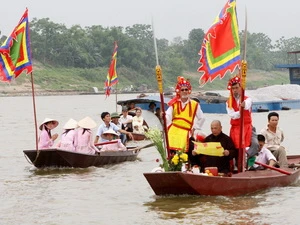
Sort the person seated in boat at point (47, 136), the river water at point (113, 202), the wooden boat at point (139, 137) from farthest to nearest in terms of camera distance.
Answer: the wooden boat at point (139, 137) < the person seated in boat at point (47, 136) < the river water at point (113, 202)

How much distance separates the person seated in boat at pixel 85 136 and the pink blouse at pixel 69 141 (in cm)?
9

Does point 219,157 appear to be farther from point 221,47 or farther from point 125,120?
point 125,120

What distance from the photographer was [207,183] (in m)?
10.9

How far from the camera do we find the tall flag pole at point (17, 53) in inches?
559

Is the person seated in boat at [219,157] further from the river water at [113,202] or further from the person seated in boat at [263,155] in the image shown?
the person seated in boat at [263,155]

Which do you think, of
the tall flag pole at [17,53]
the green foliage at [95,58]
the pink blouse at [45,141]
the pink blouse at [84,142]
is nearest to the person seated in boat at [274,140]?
the pink blouse at [84,142]

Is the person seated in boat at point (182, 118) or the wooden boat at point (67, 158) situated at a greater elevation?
the person seated in boat at point (182, 118)

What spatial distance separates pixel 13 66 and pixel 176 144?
13.8ft

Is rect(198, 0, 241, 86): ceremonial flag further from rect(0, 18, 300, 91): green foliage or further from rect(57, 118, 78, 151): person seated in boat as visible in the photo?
rect(0, 18, 300, 91): green foliage

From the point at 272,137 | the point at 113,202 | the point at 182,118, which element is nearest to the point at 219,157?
the point at 182,118

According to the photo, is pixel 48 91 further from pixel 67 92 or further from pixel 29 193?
pixel 29 193

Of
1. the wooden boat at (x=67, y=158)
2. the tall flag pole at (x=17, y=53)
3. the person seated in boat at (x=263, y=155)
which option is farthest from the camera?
the wooden boat at (x=67, y=158)

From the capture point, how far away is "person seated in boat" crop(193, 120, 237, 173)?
445 inches

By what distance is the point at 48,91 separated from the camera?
8856cm
